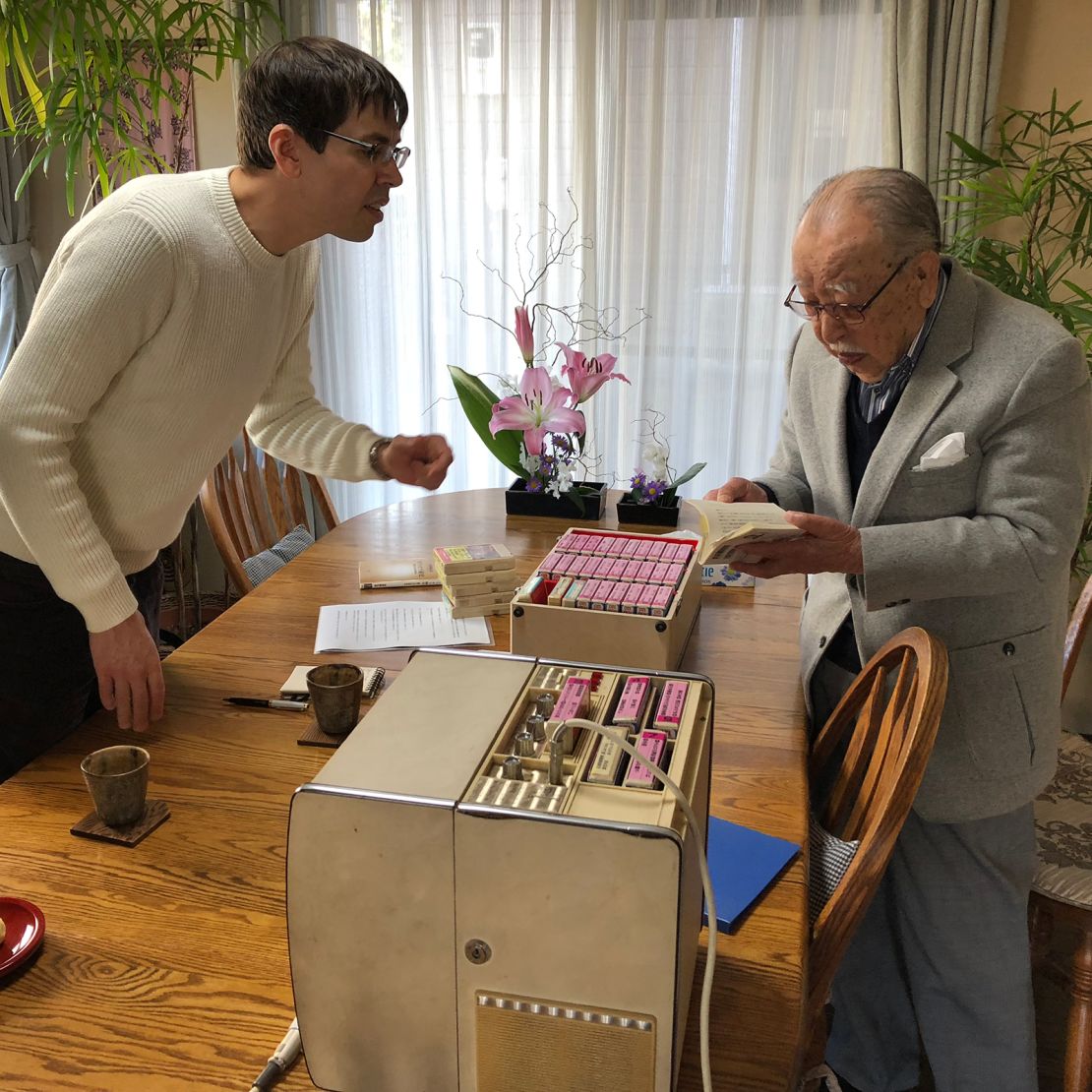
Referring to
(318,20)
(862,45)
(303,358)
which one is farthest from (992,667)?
(318,20)

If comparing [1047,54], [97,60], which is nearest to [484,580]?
[97,60]

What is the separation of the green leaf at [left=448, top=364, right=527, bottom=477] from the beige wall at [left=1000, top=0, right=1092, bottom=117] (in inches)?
79.3

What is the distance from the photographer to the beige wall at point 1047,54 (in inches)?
124

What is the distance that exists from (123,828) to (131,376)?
2.08ft

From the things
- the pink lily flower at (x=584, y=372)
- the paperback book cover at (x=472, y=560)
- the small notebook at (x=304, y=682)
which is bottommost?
the small notebook at (x=304, y=682)

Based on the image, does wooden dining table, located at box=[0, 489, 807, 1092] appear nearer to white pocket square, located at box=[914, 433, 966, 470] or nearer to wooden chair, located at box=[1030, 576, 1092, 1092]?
white pocket square, located at box=[914, 433, 966, 470]

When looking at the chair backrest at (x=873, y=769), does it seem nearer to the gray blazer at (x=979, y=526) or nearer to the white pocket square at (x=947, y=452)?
the gray blazer at (x=979, y=526)

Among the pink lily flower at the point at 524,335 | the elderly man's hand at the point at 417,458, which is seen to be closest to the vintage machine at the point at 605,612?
the elderly man's hand at the point at 417,458

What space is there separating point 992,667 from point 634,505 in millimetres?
1014

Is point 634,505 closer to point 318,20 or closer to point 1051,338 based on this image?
point 1051,338

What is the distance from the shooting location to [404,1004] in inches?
31.4

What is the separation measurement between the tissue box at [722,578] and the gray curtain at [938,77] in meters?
1.76

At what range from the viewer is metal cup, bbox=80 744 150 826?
112cm

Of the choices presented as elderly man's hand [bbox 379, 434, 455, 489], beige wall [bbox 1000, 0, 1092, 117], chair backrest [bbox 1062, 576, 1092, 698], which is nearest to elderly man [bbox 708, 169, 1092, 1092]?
chair backrest [bbox 1062, 576, 1092, 698]
